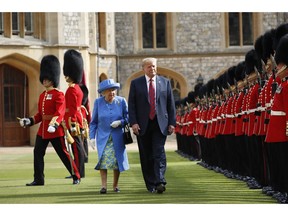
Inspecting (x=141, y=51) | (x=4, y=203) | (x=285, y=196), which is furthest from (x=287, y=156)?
(x=141, y=51)

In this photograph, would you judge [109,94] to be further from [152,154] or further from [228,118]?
[228,118]

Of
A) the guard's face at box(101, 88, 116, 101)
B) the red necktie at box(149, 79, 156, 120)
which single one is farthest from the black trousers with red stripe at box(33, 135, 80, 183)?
the red necktie at box(149, 79, 156, 120)

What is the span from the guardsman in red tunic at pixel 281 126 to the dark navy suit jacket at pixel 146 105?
1442 millimetres

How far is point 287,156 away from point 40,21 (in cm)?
1739

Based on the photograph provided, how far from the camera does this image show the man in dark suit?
8219mm

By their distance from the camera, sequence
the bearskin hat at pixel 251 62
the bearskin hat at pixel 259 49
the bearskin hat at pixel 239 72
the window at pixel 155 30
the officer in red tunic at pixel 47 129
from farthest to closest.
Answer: the window at pixel 155 30 → the bearskin hat at pixel 239 72 → the bearskin hat at pixel 251 62 → the officer in red tunic at pixel 47 129 → the bearskin hat at pixel 259 49

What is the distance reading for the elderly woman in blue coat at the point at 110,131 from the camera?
8.34 metres

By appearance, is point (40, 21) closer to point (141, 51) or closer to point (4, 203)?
point (141, 51)

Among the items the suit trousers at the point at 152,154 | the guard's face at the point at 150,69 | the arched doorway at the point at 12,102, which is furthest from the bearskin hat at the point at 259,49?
the arched doorway at the point at 12,102

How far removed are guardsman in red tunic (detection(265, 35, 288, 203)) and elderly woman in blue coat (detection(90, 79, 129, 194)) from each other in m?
1.82

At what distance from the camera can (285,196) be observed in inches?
276

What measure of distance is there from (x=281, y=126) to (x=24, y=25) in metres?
17.4

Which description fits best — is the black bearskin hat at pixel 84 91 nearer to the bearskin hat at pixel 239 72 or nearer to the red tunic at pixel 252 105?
the bearskin hat at pixel 239 72

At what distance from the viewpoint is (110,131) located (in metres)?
8.43
